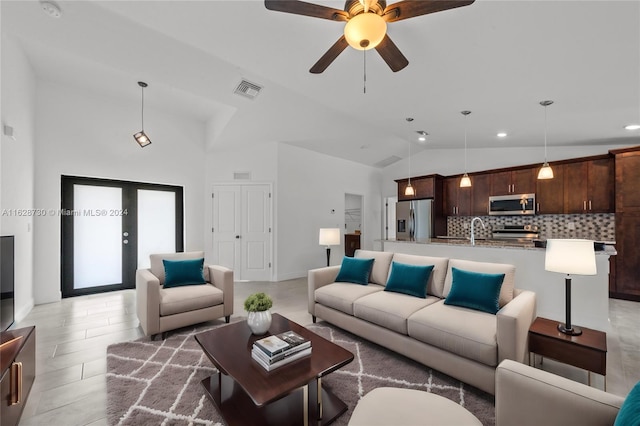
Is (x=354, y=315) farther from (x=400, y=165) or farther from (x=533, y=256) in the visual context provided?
(x=400, y=165)

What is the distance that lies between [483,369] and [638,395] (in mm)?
1218

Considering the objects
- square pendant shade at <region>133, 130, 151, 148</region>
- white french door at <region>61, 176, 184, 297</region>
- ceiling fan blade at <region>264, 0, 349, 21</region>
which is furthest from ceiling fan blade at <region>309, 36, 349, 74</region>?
white french door at <region>61, 176, 184, 297</region>

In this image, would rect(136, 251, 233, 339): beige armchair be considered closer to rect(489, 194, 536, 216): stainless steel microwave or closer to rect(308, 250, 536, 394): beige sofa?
rect(308, 250, 536, 394): beige sofa

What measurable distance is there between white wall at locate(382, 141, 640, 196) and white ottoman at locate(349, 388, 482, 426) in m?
5.92

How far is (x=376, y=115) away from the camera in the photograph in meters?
4.12

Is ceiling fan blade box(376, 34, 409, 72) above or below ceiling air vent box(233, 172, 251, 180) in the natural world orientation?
above

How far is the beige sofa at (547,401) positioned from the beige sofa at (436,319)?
75 centimetres

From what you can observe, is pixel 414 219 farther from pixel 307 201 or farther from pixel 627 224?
pixel 627 224

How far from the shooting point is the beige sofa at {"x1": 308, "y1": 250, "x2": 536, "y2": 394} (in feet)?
6.36

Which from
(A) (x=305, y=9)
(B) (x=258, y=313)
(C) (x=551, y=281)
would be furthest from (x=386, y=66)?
(C) (x=551, y=281)

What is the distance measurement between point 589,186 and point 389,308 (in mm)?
4694

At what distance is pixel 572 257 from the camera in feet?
6.58

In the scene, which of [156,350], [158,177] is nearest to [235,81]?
[158,177]

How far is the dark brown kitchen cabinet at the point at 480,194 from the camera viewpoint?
5.91 m
